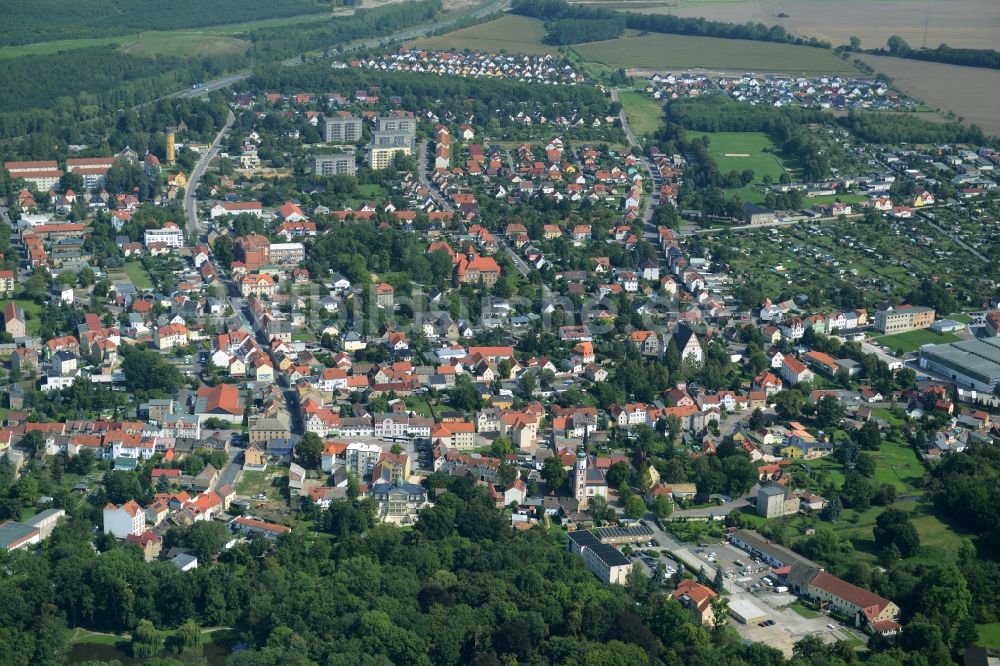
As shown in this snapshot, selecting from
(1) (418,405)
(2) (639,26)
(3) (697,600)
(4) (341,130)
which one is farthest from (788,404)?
(2) (639,26)

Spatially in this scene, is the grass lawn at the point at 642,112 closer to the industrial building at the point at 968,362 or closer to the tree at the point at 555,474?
the industrial building at the point at 968,362

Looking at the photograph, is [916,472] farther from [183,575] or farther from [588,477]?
[183,575]

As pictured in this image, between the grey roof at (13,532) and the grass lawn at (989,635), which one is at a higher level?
the grey roof at (13,532)

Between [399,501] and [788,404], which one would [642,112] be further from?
[399,501]

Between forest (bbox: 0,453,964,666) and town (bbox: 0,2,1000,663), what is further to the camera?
A: town (bbox: 0,2,1000,663)

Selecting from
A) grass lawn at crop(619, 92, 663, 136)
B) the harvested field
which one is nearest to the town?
grass lawn at crop(619, 92, 663, 136)

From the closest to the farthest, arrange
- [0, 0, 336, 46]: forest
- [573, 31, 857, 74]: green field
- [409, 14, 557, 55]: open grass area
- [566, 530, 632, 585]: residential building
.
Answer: [566, 530, 632, 585]: residential building < [573, 31, 857, 74]: green field < [0, 0, 336, 46]: forest < [409, 14, 557, 55]: open grass area

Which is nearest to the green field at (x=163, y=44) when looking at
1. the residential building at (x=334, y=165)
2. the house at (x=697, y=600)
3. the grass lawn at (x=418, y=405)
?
the residential building at (x=334, y=165)

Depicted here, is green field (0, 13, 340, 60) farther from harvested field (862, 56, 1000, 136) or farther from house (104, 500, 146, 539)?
house (104, 500, 146, 539)
